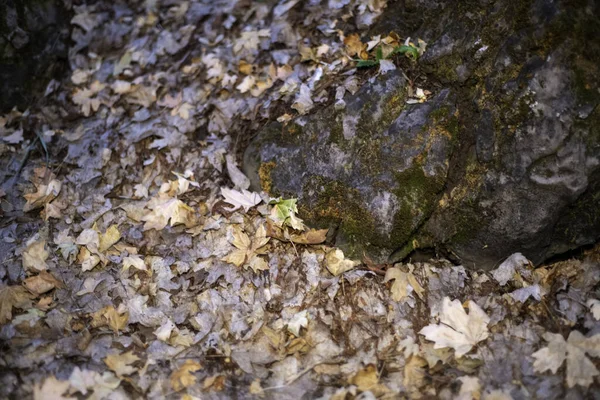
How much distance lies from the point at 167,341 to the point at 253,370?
572 mm

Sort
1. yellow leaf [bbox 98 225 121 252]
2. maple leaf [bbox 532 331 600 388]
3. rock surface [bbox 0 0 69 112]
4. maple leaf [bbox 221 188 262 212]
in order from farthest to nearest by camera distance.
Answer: rock surface [bbox 0 0 69 112]
maple leaf [bbox 221 188 262 212]
yellow leaf [bbox 98 225 121 252]
maple leaf [bbox 532 331 600 388]

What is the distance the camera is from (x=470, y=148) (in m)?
3.13

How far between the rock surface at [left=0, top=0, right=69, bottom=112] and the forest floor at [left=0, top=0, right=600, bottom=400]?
0.17 meters

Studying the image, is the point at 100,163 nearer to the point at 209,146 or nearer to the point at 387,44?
the point at 209,146

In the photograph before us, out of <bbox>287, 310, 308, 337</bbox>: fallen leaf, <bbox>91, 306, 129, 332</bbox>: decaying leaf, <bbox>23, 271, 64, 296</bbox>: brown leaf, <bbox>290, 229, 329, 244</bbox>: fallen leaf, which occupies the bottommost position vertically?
<bbox>287, 310, 308, 337</bbox>: fallen leaf

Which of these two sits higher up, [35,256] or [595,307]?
[35,256]

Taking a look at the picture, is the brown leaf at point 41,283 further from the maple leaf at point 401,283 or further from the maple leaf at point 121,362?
the maple leaf at point 401,283

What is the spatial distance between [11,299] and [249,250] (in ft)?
5.07

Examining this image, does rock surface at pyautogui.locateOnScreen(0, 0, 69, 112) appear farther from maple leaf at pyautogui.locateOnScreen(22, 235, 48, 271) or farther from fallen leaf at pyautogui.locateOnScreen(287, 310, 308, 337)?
fallen leaf at pyautogui.locateOnScreen(287, 310, 308, 337)

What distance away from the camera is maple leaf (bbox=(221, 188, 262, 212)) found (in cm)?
355

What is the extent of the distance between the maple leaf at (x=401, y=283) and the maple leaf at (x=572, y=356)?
754mm

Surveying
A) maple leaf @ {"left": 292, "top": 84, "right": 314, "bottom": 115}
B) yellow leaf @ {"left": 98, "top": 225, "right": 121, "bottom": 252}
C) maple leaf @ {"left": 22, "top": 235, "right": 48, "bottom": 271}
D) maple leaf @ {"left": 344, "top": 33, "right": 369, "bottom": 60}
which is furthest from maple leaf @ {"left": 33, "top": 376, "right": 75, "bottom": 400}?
maple leaf @ {"left": 344, "top": 33, "right": 369, "bottom": 60}

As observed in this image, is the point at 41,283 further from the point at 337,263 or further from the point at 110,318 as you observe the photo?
the point at 337,263

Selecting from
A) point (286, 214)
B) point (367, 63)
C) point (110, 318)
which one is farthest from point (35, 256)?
point (367, 63)
